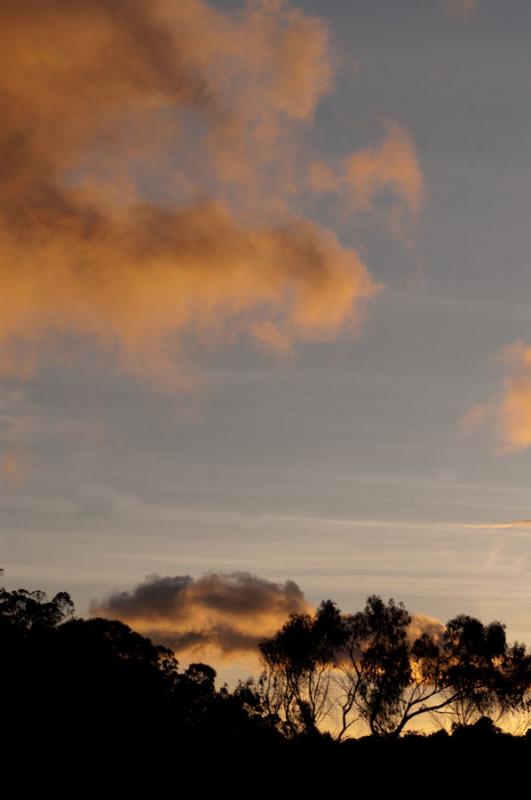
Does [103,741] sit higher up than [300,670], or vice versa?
[300,670]

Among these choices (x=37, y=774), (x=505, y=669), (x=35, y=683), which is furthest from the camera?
(x=505, y=669)

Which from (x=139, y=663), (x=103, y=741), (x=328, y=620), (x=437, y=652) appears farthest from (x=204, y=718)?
(x=103, y=741)

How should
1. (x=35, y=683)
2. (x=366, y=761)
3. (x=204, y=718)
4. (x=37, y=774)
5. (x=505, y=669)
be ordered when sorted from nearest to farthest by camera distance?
1. (x=37, y=774)
2. (x=366, y=761)
3. (x=35, y=683)
4. (x=505, y=669)
5. (x=204, y=718)

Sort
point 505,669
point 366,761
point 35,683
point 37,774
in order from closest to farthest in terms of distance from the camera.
A: 1. point 37,774
2. point 366,761
3. point 35,683
4. point 505,669

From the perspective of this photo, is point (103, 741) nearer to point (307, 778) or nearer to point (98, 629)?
point (307, 778)

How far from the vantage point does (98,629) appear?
87.6 meters

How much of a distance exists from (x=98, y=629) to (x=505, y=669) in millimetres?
33985

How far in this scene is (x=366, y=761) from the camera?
181 ft

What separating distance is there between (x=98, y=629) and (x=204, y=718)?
12214 mm

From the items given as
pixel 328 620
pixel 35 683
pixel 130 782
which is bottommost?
pixel 130 782

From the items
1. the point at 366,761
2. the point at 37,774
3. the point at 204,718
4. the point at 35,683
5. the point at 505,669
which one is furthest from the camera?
the point at 204,718

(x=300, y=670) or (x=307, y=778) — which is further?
(x=300, y=670)

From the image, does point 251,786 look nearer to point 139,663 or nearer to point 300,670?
point 300,670

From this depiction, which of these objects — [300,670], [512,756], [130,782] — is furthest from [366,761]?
[300,670]
